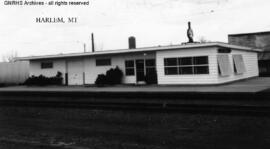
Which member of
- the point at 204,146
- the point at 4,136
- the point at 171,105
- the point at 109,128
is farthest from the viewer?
the point at 171,105

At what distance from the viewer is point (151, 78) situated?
23.5 m

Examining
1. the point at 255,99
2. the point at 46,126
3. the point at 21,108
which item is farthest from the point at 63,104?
the point at 255,99

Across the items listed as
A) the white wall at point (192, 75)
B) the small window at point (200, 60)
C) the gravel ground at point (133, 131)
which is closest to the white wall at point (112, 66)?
the white wall at point (192, 75)

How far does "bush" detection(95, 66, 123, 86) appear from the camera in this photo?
2416 cm

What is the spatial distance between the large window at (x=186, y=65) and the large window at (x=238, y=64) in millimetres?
4849

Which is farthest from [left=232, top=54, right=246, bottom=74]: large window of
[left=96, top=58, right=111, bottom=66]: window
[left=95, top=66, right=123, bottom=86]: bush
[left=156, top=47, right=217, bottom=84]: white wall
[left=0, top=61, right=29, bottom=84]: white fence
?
[left=0, top=61, right=29, bottom=84]: white fence

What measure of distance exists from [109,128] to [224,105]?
4567 millimetres

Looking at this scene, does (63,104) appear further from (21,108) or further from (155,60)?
(155,60)

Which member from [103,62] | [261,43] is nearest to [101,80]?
[103,62]

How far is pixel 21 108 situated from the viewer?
13500 millimetres

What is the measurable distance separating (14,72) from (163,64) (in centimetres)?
2066

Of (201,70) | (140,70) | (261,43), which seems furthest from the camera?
(261,43)

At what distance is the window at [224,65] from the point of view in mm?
20547

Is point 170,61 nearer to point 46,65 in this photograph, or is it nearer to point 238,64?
point 238,64
